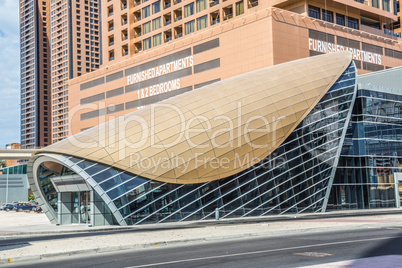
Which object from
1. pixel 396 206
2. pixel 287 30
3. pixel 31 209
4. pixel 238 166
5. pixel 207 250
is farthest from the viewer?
pixel 31 209

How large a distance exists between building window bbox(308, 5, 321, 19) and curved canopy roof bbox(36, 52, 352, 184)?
29805 mm

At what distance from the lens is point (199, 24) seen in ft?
251

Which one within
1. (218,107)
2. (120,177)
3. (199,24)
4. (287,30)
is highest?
(199,24)

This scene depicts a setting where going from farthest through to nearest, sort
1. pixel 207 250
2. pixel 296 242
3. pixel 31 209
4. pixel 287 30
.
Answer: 1. pixel 31 209
2. pixel 287 30
3. pixel 296 242
4. pixel 207 250

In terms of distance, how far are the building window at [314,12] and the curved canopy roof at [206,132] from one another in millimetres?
29805

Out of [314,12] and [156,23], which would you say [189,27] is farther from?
[314,12]

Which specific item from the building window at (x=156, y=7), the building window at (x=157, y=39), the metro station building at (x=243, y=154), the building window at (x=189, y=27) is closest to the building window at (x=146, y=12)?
the building window at (x=156, y=7)

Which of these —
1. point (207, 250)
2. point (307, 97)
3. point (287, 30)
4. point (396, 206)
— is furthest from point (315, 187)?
point (287, 30)

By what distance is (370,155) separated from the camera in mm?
42156

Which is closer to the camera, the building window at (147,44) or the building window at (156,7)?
the building window at (156,7)

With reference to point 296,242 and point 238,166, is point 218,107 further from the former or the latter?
point 296,242

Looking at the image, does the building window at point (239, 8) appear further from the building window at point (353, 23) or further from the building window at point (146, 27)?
the building window at point (146, 27)

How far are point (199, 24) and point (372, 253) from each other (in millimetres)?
65954

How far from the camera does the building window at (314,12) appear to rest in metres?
66.6
